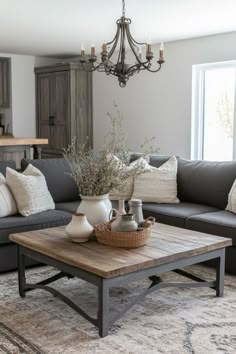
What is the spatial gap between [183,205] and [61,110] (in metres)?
3.74

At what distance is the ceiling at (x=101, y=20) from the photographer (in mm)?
4293

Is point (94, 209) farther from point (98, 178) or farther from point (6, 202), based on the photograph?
point (6, 202)

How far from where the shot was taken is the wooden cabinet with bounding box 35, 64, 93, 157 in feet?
24.2

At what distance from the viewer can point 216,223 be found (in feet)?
12.4

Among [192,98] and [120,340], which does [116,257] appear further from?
[192,98]

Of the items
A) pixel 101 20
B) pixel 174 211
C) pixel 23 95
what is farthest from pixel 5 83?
pixel 174 211

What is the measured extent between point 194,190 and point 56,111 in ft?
12.3

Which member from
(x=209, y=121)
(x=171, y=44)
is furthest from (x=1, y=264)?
(x=171, y=44)

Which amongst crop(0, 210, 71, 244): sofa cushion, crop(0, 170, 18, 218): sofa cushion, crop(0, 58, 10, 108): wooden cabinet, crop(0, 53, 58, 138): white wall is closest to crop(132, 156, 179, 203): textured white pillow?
crop(0, 210, 71, 244): sofa cushion

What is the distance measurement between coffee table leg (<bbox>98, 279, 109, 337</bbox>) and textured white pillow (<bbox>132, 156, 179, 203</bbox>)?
2.09 metres

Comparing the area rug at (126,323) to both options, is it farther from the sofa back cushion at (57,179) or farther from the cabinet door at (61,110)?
the cabinet door at (61,110)

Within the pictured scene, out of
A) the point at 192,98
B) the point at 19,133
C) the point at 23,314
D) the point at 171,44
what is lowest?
the point at 23,314

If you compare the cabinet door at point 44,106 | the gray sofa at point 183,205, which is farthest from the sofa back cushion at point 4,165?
the cabinet door at point 44,106

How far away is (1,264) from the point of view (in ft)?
12.2
